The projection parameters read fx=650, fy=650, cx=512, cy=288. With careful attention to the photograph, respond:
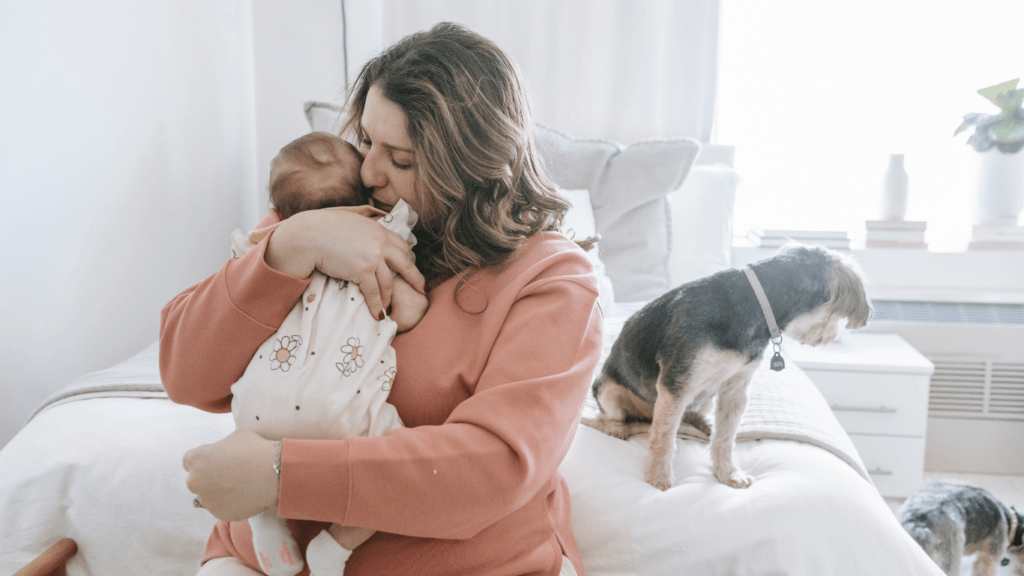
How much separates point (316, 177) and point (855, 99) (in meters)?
2.46

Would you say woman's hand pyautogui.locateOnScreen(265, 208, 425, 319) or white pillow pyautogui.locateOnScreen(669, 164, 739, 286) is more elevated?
woman's hand pyautogui.locateOnScreen(265, 208, 425, 319)

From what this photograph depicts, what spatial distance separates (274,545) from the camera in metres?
0.76

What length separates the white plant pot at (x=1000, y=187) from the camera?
2434mm

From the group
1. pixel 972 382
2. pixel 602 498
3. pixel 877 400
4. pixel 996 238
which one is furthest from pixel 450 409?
pixel 996 238

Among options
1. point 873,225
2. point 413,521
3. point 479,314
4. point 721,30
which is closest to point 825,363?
point 873,225

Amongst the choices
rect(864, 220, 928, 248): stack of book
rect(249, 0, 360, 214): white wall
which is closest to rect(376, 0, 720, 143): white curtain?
rect(249, 0, 360, 214): white wall

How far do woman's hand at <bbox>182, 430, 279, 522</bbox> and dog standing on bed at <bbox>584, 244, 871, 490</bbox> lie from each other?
674 millimetres

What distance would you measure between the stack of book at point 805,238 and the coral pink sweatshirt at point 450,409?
1924 mm

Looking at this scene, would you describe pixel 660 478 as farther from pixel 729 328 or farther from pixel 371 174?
pixel 371 174

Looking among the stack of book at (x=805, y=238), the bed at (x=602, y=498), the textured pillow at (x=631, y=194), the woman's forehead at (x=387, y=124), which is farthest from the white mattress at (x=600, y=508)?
the stack of book at (x=805, y=238)

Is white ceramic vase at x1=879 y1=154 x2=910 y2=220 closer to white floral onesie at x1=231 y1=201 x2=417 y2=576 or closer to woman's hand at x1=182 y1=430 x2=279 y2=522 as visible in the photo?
white floral onesie at x1=231 y1=201 x2=417 y2=576

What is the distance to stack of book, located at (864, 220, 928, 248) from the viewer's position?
2.48 m

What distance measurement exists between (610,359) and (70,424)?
1003mm

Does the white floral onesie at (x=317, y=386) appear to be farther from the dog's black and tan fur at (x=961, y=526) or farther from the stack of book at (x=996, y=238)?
the stack of book at (x=996, y=238)
